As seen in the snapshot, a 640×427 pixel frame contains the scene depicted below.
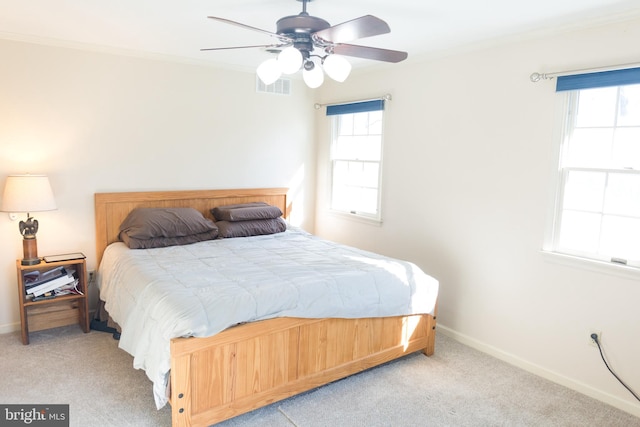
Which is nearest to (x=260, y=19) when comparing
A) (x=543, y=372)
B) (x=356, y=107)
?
(x=356, y=107)

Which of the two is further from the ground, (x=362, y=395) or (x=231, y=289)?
(x=231, y=289)

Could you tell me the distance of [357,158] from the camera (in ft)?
14.6

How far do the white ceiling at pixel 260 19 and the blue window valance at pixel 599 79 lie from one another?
307 millimetres

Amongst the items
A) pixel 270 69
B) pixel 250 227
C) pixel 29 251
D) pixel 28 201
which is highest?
pixel 270 69

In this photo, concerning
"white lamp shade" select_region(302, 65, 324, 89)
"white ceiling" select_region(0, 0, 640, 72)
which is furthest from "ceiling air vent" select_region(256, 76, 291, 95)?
"white lamp shade" select_region(302, 65, 324, 89)

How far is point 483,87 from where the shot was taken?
321 cm

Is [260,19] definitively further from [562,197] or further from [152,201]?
[562,197]

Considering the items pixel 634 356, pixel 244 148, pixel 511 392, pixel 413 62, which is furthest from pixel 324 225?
pixel 634 356

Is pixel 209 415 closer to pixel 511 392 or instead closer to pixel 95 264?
pixel 511 392

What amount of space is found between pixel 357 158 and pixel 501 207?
5.51ft

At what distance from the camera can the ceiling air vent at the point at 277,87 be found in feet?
14.5

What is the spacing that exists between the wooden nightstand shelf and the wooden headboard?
35 cm

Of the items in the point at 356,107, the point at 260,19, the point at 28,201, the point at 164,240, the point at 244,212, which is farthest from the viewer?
the point at 356,107

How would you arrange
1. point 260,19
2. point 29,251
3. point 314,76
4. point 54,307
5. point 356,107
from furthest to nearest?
point 356,107 < point 54,307 < point 29,251 < point 260,19 < point 314,76
